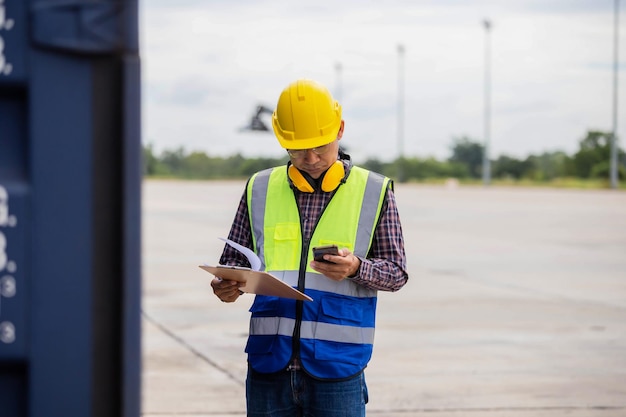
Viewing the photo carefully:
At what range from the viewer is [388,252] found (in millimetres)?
3871

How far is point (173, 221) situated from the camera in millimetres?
28875

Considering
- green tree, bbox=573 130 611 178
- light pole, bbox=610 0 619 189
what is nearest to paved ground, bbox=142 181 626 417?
light pole, bbox=610 0 619 189

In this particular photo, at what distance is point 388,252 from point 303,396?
567 millimetres

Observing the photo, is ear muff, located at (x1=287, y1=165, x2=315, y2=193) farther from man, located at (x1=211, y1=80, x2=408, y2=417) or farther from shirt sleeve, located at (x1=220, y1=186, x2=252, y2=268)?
shirt sleeve, located at (x1=220, y1=186, x2=252, y2=268)

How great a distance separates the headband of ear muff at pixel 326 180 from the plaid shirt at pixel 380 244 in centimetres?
4

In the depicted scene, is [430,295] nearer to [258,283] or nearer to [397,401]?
[397,401]

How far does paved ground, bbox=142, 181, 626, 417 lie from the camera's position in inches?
309

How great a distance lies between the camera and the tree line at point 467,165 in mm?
80125

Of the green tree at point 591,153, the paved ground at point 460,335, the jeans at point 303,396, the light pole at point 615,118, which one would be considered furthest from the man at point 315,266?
the green tree at point 591,153

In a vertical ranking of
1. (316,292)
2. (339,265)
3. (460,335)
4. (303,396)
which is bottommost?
(460,335)

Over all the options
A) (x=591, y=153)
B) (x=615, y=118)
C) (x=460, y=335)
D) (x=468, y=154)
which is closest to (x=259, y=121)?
(x=460, y=335)

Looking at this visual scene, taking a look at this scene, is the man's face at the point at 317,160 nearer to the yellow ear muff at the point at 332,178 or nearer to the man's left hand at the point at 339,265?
the yellow ear muff at the point at 332,178

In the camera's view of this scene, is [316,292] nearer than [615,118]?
Yes

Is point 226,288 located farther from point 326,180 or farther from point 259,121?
point 259,121
